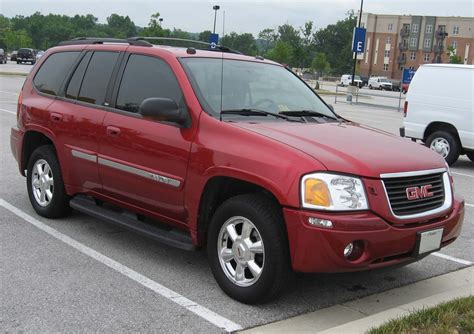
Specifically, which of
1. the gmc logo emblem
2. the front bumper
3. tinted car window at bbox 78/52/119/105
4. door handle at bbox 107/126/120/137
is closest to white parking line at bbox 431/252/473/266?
the gmc logo emblem

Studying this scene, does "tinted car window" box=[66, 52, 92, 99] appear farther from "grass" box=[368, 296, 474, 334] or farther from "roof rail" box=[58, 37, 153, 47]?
"grass" box=[368, 296, 474, 334]

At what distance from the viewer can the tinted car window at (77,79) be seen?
5696 mm

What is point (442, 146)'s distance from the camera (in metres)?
11.2

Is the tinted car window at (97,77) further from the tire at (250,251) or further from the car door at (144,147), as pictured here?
the tire at (250,251)

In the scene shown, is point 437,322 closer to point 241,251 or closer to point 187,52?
point 241,251

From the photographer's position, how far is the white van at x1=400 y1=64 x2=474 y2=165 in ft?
35.6

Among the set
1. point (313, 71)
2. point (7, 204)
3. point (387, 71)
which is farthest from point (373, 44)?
point (7, 204)

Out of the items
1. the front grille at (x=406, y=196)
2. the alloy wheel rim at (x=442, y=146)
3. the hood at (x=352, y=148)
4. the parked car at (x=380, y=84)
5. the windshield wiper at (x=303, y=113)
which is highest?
the windshield wiper at (x=303, y=113)

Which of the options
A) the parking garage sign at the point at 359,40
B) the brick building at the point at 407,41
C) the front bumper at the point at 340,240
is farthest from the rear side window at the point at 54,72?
the brick building at the point at 407,41

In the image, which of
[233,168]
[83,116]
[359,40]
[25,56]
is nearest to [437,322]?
[233,168]

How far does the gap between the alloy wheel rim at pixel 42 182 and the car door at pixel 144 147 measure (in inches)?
40.1

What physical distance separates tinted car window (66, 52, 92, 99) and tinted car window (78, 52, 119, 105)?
7 cm

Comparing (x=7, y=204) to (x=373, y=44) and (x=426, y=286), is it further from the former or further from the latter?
(x=373, y=44)

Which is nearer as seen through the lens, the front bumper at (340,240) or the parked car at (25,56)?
the front bumper at (340,240)
